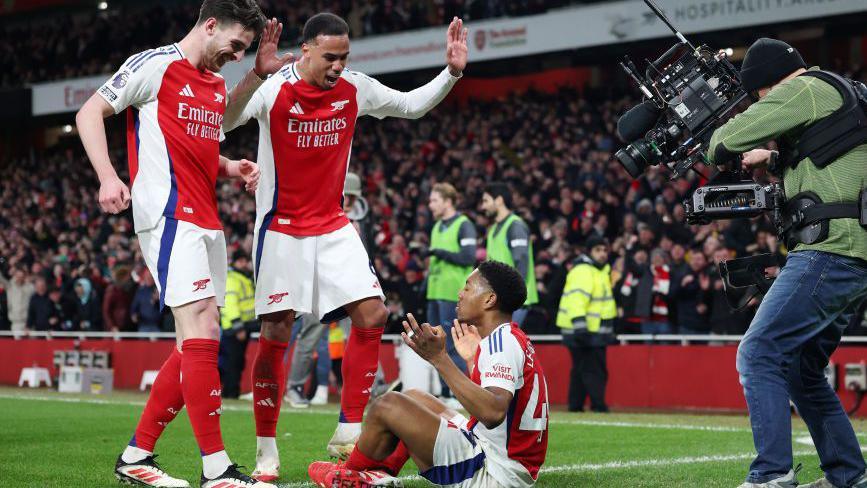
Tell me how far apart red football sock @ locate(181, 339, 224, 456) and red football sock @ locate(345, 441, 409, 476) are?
0.62 meters

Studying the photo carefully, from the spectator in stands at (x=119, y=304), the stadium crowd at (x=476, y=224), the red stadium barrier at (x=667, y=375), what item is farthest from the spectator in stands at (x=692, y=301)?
the spectator in stands at (x=119, y=304)

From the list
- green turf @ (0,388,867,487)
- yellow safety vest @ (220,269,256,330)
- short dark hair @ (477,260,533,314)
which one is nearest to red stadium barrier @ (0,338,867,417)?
green turf @ (0,388,867,487)

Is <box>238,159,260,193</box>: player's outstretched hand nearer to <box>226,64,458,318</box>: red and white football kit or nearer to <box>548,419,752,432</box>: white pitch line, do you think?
<box>226,64,458,318</box>: red and white football kit

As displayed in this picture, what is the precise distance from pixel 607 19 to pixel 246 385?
10.2 metres

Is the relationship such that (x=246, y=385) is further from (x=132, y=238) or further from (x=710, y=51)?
(x=710, y=51)

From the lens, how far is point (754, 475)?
16.3 feet

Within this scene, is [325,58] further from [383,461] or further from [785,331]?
[785,331]

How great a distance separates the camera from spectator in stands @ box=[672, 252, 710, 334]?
13.7 meters

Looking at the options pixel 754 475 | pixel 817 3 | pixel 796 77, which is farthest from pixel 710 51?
pixel 817 3

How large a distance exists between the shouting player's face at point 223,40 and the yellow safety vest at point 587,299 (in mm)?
7384

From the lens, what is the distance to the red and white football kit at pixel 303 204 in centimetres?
611

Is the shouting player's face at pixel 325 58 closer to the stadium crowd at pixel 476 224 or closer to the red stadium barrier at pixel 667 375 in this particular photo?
the stadium crowd at pixel 476 224

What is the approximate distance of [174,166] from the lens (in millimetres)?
5566

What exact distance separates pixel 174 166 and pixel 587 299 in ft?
24.9
